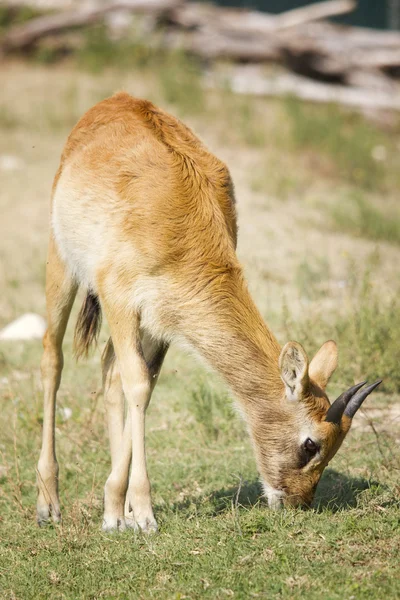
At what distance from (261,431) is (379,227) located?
6.61 m

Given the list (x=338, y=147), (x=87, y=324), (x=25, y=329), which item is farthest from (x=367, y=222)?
(x=87, y=324)

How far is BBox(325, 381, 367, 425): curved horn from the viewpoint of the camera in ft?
14.4

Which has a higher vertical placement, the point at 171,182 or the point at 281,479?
the point at 171,182

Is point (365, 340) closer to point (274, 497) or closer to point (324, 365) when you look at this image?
point (324, 365)

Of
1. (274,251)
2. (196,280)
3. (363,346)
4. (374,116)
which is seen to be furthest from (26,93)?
(196,280)

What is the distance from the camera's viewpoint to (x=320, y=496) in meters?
4.99

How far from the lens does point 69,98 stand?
563 inches

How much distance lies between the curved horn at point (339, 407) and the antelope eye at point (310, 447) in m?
0.15

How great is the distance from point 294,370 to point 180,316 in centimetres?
69

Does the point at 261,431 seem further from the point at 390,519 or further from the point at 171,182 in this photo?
the point at 171,182

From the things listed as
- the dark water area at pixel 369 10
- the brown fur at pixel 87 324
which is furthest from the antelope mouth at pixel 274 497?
the dark water area at pixel 369 10

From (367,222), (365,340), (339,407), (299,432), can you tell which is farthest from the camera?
(367,222)

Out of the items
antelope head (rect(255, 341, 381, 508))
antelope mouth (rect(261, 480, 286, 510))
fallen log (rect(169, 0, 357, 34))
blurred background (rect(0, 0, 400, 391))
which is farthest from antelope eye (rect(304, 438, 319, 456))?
fallen log (rect(169, 0, 357, 34))

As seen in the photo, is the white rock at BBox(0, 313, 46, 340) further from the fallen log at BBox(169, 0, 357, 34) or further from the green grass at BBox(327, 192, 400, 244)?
the fallen log at BBox(169, 0, 357, 34)
